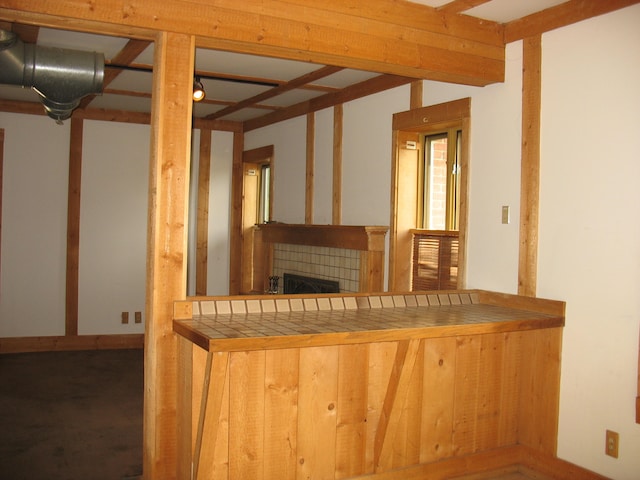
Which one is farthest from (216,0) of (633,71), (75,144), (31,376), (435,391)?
(75,144)

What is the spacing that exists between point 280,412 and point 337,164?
300 cm

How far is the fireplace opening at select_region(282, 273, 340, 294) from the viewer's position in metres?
5.54

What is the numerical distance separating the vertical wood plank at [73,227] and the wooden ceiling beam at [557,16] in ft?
15.5

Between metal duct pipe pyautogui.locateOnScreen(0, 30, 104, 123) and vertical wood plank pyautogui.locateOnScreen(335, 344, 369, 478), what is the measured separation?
2.27 metres

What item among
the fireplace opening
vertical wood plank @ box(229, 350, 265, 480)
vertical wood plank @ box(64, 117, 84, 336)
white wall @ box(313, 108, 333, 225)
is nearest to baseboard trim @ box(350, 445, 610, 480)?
vertical wood plank @ box(229, 350, 265, 480)

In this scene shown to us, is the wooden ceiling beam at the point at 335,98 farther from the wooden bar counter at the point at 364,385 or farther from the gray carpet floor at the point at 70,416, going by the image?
the gray carpet floor at the point at 70,416

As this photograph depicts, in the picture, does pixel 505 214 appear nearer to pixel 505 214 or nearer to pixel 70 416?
pixel 505 214

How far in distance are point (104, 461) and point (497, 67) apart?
315 centimetres

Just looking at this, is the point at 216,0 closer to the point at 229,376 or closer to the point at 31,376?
the point at 229,376

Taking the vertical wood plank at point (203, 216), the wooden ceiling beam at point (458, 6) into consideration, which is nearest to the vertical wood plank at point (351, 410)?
the wooden ceiling beam at point (458, 6)

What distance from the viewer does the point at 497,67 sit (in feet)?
12.2

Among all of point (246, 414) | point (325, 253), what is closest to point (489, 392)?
point (246, 414)

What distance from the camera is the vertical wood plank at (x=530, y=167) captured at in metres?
3.57

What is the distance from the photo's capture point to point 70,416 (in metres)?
4.46
